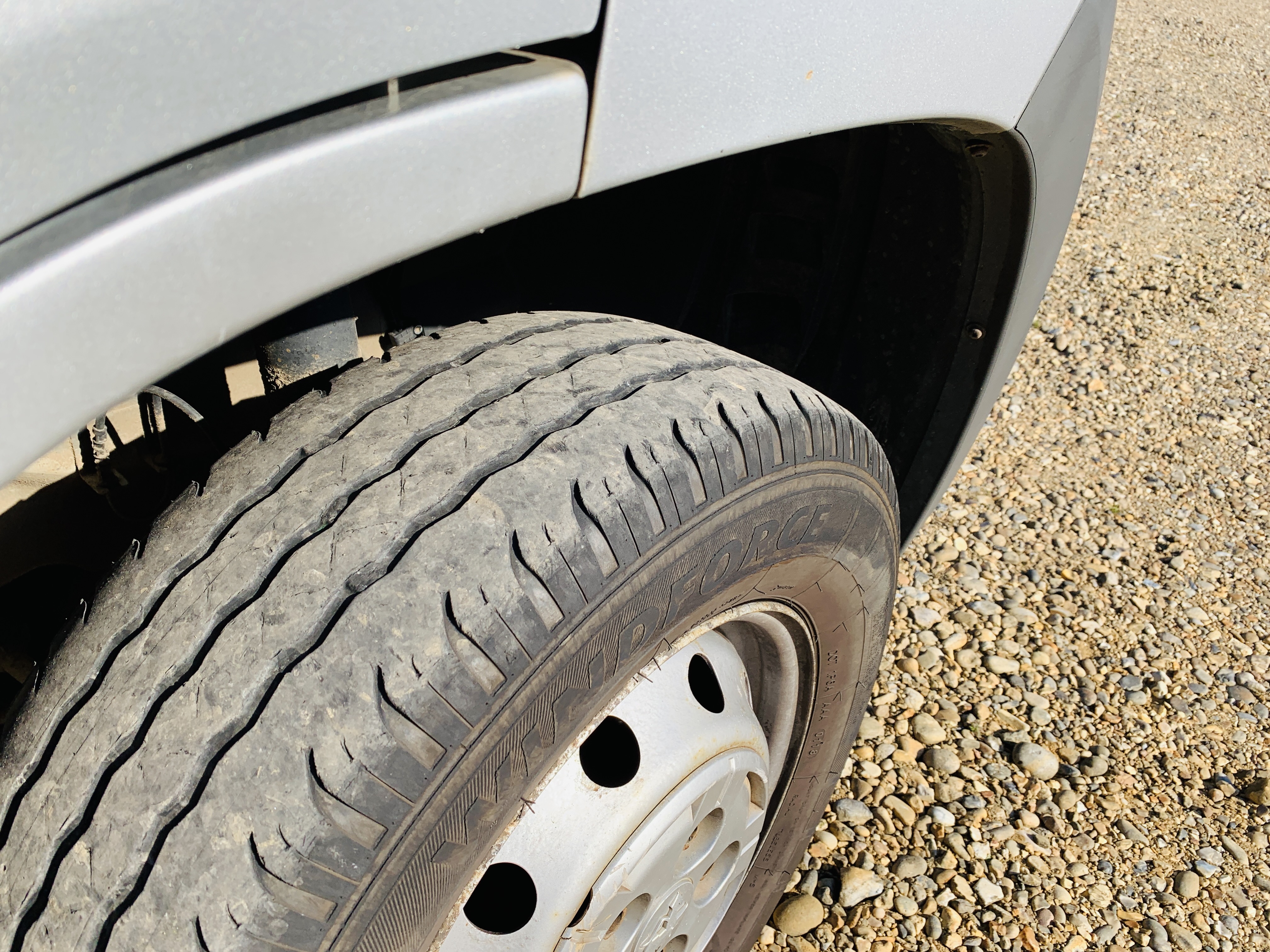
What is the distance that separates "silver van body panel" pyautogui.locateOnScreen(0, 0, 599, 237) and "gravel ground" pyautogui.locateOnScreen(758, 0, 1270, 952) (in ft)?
5.43

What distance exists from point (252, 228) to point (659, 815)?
799 millimetres

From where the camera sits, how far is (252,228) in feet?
2.17

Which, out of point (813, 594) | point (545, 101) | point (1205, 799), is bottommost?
point (1205, 799)

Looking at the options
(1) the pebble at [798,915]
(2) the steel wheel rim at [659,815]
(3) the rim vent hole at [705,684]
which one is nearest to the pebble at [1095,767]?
(1) the pebble at [798,915]

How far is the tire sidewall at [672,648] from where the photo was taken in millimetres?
868

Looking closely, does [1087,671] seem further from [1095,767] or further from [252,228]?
[252,228]

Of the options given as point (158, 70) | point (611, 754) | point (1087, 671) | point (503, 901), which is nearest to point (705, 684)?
point (611, 754)

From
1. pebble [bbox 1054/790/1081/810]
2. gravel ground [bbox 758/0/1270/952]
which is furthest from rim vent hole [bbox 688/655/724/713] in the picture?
pebble [bbox 1054/790/1081/810]

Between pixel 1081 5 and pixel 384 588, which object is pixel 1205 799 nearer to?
pixel 1081 5

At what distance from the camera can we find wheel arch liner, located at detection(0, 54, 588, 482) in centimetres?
59

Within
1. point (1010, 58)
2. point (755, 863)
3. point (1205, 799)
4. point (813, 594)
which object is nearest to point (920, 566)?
point (1205, 799)

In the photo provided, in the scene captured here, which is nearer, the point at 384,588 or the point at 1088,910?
the point at 384,588

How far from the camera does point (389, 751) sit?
0.81m

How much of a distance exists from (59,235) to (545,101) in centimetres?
35
